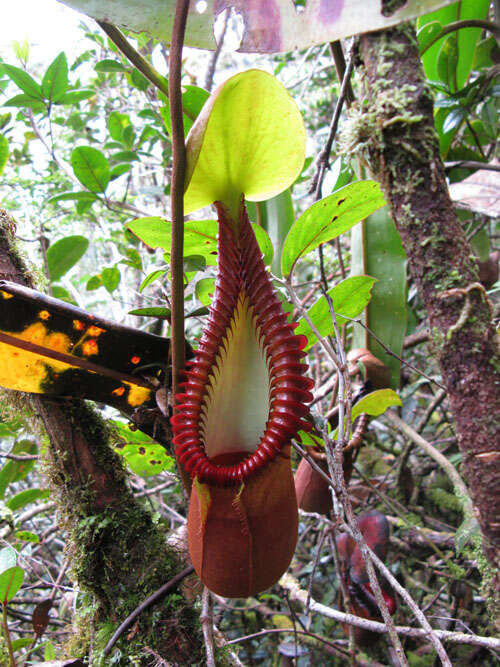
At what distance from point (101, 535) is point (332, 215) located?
0.73 m

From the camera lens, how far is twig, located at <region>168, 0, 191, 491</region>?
→ 57 centimetres

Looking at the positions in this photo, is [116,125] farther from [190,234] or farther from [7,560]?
[7,560]

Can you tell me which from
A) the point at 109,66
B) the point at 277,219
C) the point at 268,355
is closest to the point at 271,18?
the point at 268,355

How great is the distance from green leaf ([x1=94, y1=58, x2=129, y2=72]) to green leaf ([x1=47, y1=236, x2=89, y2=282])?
84 centimetres

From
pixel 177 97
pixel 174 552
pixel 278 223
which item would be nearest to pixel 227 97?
pixel 177 97

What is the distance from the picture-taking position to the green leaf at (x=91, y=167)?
1.50 m

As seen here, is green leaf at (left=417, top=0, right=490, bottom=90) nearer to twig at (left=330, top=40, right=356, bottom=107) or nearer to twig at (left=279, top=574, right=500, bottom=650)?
twig at (left=330, top=40, right=356, bottom=107)

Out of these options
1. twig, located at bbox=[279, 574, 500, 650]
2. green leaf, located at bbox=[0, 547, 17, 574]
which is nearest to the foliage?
green leaf, located at bbox=[0, 547, 17, 574]

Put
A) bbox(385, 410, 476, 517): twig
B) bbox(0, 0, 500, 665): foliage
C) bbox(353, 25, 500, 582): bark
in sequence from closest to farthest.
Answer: bbox(353, 25, 500, 582): bark < bbox(0, 0, 500, 665): foliage < bbox(385, 410, 476, 517): twig

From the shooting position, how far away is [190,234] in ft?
2.97

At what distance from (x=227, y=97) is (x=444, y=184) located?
0.30 m

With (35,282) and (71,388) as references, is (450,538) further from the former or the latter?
(35,282)

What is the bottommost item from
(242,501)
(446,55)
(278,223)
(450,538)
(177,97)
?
(450,538)

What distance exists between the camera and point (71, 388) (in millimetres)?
815
